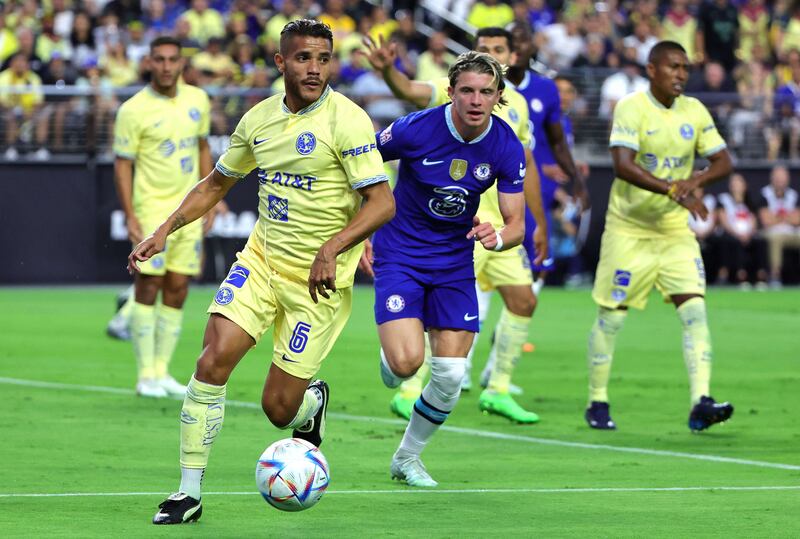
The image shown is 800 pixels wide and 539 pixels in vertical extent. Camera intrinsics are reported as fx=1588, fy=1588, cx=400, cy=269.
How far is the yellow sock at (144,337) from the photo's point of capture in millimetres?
12305

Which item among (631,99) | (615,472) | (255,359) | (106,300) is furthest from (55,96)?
(615,472)

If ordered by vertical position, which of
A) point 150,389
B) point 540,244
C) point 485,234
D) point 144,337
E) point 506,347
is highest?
point 485,234

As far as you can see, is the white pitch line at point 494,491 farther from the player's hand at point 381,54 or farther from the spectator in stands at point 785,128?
the spectator in stands at point 785,128

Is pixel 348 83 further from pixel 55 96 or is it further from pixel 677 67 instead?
pixel 677 67

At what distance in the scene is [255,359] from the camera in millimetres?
14867

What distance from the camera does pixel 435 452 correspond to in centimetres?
966

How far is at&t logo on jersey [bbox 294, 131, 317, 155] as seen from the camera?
7543 millimetres

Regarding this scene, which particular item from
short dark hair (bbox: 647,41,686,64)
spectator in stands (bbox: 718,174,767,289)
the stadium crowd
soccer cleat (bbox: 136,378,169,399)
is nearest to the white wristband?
short dark hair (bbox: 647,41,686,64)

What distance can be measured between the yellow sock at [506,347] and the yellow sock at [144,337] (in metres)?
2.70

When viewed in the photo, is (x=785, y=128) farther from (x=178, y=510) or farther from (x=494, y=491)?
(x=178, y=510)

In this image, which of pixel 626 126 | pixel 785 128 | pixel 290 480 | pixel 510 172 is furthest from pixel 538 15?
pixel 290 480

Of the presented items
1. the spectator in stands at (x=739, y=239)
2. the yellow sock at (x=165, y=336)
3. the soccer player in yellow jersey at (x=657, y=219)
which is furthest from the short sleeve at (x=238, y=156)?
the spectator in stands at (x=739, y=239)

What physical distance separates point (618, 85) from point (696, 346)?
48.5 feet

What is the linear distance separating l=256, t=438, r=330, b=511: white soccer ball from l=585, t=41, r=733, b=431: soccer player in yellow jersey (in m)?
4.02
